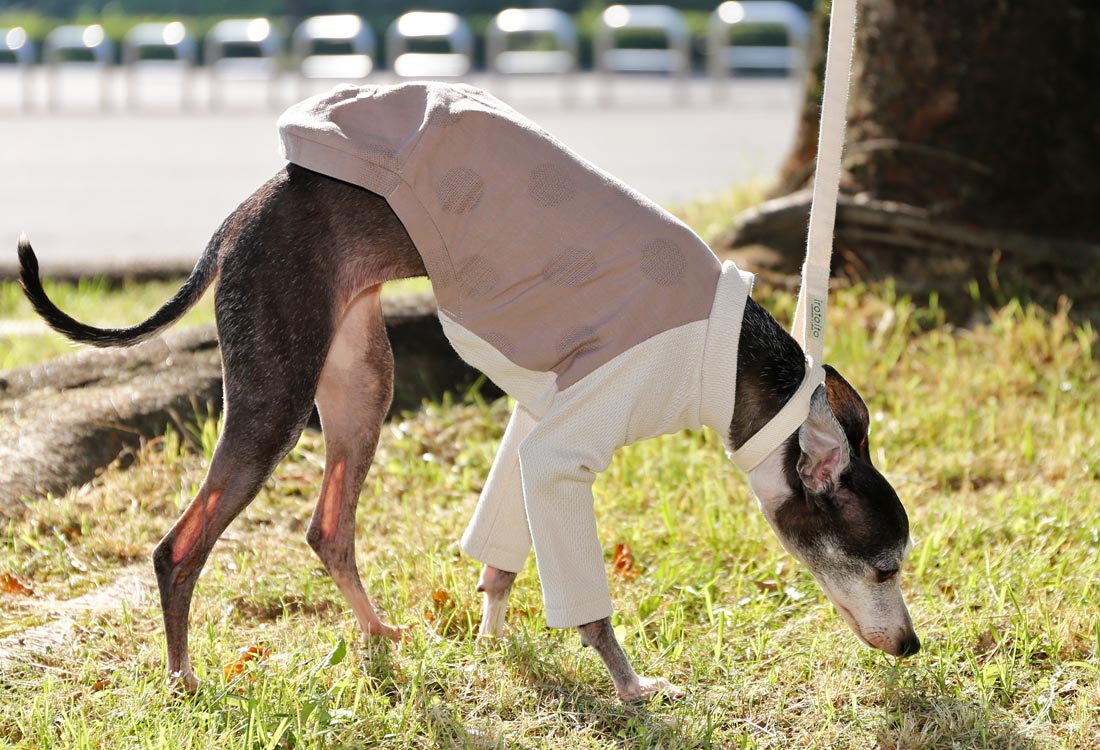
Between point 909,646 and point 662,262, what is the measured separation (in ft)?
4.02

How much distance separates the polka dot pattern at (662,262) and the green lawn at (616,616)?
1.12 metres

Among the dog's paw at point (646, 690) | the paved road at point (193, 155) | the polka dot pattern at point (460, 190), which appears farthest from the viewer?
the paved road at point (193, 155)

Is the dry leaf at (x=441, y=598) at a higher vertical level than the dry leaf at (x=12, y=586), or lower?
lower

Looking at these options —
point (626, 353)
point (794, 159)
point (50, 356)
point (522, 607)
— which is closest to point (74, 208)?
point (50, 356)

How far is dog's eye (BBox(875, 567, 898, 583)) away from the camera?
3551 millimetres

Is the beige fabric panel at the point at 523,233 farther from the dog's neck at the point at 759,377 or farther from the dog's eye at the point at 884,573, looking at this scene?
the dog's eye at the point at 884,573

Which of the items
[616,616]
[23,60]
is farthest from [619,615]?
[23,60]

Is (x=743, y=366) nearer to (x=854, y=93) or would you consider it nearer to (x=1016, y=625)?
(x=1016, y=625)

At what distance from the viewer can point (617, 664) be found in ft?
11.6

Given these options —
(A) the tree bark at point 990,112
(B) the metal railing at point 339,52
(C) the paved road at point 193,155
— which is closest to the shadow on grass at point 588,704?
(A) the tree bark at point 990,112

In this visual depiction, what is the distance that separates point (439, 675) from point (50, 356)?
3.23m

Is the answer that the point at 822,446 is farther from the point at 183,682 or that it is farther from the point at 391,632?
the point at 183,682

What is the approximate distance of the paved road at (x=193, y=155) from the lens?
9688mm

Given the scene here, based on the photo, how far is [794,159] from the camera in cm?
730
